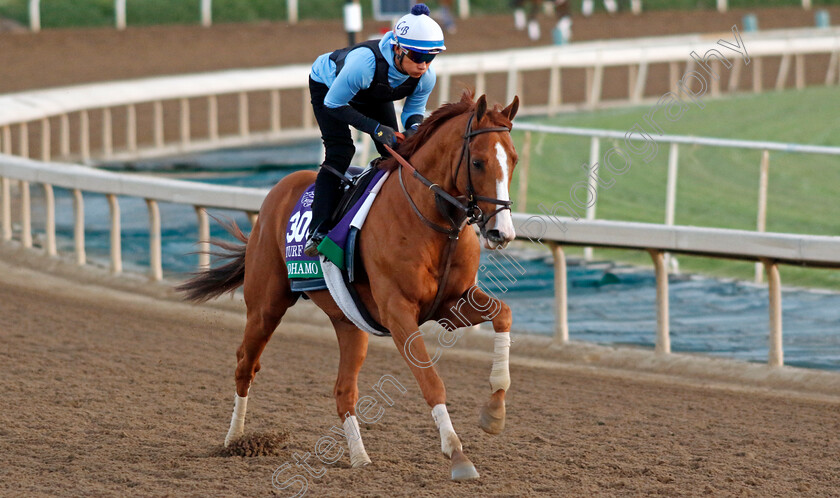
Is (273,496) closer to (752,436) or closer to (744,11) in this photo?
(752,436)

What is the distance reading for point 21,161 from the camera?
33.9 ft

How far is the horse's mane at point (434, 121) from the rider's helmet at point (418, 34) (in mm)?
242

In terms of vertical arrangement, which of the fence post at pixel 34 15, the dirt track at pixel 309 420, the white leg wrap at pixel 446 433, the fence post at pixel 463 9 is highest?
the fence post at pixel 463 9

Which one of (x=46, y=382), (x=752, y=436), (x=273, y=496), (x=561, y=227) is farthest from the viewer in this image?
(x=561, y=227)

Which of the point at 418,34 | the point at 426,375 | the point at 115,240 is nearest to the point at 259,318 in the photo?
the point at 426,375

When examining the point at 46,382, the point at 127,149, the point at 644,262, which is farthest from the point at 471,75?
the point at 46,382

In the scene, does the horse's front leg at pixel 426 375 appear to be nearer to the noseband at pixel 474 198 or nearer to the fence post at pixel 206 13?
the noseband at pixel 474 198

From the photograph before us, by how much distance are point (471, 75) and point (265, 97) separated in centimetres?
361

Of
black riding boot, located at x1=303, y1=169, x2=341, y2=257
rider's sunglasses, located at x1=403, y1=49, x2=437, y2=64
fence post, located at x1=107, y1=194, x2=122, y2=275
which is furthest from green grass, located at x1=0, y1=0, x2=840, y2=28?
rider's sunglasses, located at x1=403, y1=49, x2=437, y2=64

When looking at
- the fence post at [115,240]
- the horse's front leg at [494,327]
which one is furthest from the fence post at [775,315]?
the fence post at [115,240]

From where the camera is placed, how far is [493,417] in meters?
4.70

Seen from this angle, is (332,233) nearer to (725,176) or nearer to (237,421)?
(237,421)

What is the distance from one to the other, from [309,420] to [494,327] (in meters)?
1.56

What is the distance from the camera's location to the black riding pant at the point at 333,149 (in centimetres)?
537
